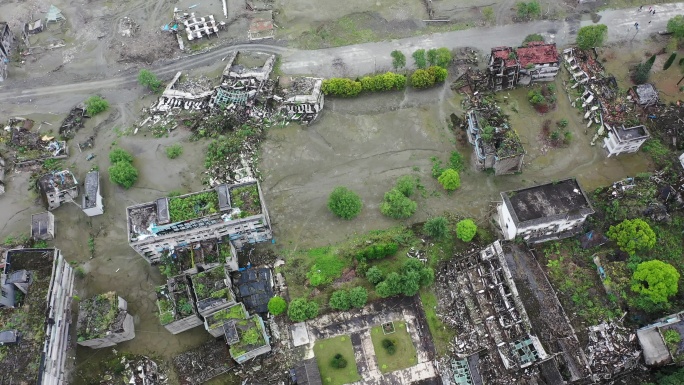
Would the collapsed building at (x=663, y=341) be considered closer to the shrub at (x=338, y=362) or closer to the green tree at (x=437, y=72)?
the shrub at (x=338, y=362)

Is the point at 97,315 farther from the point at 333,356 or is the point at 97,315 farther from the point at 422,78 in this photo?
the point at 422,78

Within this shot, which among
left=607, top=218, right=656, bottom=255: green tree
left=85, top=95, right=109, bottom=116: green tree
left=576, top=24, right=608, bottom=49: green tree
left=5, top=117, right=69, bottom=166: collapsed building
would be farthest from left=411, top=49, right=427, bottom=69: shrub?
left=5, top=117, right=69, bottom=166: collapsed building

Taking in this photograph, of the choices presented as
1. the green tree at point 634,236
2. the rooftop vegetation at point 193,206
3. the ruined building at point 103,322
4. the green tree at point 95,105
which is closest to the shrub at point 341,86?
the rooftop vegetation at point 193,206

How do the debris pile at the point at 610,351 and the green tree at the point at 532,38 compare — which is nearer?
the debris pile at the point at 610,351

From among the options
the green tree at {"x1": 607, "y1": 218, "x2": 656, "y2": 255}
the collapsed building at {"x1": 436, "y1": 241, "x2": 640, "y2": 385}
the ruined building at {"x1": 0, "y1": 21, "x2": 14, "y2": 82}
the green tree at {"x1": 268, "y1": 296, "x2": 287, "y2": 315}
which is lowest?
the collapsed building at {"x1": 436, "y1": 241, "x2": 640, "y2": 385}

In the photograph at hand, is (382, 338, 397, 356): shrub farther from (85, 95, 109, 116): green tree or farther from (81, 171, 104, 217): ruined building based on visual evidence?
(85, 95, 109, 116): green tree
